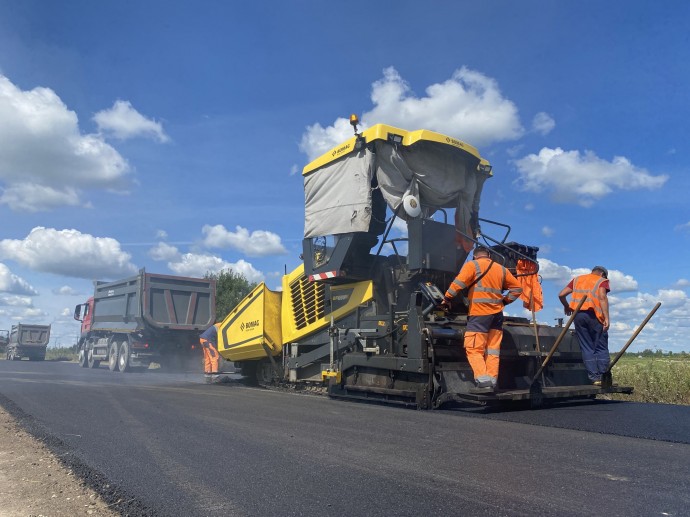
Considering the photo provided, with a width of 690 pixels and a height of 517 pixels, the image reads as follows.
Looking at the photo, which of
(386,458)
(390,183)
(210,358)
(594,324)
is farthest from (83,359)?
(386,458)

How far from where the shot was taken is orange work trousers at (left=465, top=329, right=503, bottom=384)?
568 cm

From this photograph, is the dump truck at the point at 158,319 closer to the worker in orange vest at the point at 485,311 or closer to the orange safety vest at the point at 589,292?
the worker in orange vest at the point at 485,311

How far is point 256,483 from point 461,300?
4.15 metres

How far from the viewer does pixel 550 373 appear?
6.46 metres

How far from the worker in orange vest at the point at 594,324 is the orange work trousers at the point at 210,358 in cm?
706

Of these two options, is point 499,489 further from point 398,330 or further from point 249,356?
point 249,356

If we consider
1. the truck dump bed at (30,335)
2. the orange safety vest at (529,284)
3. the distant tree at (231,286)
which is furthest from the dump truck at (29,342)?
the orange safety vest at (529,284)

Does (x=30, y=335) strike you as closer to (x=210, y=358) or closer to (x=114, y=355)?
(x=114, y=355)

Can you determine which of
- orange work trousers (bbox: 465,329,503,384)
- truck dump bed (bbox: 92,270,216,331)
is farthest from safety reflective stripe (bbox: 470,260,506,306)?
truck dump bed (bbox: 92,270,216,331)

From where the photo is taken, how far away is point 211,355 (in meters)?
11.4

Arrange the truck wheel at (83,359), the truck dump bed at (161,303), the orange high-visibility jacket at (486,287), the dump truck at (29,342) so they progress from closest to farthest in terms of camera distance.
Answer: the orange high-visibility jacket at (486,287) < the truck dump bed at (161,303) < the truck wheel at (83,359) < the dump truck at (29,342)

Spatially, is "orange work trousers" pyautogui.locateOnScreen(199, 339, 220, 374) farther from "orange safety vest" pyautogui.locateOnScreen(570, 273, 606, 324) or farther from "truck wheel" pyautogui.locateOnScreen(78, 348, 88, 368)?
"truck wheel" pyautogui.locateOnScreen(78, 348, 88, 368)

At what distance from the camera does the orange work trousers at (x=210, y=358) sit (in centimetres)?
1129

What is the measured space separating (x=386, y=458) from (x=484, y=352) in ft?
7.95
